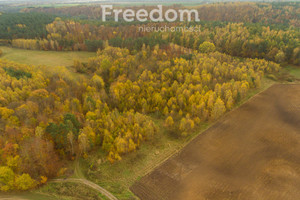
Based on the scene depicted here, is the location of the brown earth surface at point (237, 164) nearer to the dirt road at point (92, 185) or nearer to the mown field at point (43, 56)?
the dirt road at point (92, 185)

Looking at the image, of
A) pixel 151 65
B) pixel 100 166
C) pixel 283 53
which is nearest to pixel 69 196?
pixel 100 166

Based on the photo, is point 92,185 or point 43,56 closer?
point 92,185

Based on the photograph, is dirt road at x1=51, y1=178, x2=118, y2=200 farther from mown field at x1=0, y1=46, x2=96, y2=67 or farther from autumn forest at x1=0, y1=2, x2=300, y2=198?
mown field at x1=0, y1=46, x2=96, y2=67

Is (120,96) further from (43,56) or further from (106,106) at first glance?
(43,56)

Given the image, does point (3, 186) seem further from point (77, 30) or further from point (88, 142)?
point (77, 30)

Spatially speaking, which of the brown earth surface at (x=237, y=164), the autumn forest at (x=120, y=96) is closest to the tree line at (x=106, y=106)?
the autumn forest at (x=120, y=96)

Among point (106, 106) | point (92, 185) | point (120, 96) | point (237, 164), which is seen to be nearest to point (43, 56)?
point (120, 96)
